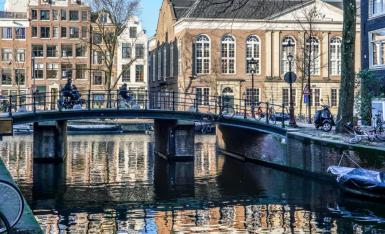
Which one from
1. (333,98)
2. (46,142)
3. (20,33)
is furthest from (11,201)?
(20,33)

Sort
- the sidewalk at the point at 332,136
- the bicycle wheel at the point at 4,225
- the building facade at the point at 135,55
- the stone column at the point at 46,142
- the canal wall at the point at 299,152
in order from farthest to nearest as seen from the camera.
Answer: the building facade at the point at 135,55 < the stone column at the point at 46,142 < the sidewalk at the point at 332,136 < the canal wall at the point at 299,152 < the bicycle wheel at the point at 4,225

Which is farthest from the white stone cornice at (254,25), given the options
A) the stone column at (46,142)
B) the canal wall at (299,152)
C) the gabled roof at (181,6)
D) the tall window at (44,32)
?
the stone column at (46,142)

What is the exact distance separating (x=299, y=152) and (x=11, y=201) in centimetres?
1779

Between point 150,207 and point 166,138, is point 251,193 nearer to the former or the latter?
point 150,207

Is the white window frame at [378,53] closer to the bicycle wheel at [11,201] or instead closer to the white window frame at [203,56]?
the white window frame at [203,56]

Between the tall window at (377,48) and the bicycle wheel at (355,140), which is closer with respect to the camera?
the bicycle wheel at (355,140)

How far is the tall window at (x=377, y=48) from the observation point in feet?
110

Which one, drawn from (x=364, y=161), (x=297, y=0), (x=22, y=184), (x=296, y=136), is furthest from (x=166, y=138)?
(x=297, y=0)

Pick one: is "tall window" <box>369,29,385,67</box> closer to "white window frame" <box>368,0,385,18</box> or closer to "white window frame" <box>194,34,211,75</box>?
"white window frame" <box>368,0,385,18</box>

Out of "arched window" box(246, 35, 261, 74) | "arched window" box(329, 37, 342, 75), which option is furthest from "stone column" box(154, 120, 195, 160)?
"arched window" box(329, 37, 342, 75)

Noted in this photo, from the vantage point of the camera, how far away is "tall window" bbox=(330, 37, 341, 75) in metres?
61.2

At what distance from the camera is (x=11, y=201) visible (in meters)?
8.98

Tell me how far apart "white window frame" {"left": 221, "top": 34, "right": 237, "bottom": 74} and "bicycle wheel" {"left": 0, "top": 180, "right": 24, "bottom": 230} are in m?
51.6

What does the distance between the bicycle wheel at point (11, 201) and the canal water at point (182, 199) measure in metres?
5.51
